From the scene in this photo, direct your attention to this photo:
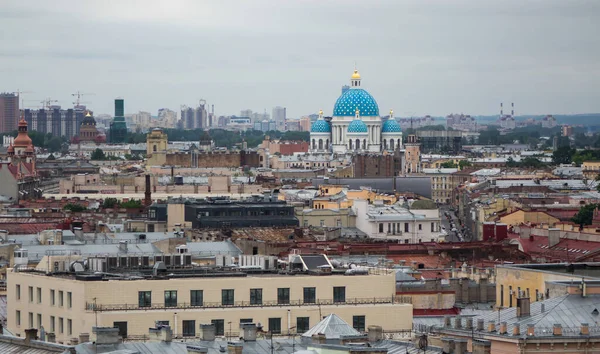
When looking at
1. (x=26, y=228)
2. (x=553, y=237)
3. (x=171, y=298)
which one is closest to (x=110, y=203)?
(x=26, y=228)

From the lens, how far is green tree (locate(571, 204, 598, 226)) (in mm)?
84750

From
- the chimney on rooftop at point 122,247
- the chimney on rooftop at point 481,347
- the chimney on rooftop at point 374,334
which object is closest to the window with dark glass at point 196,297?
the chimney on rooftop at point 374,334

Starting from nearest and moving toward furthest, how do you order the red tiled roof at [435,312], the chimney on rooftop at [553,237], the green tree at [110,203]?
the red tiled roof at [435,312], the chimney on rooftop at [553,237], the green tree at [110,203]

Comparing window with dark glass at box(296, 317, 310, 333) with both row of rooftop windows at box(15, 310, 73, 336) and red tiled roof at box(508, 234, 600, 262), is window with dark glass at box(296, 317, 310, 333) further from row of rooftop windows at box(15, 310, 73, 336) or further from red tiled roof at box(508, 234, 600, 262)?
red tiled roof at box(508, 234, 600, 262)

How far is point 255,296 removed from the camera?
3919 centimetres

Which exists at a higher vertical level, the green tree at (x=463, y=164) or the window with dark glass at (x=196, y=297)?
the window with dark glass at (x=196, y=297)

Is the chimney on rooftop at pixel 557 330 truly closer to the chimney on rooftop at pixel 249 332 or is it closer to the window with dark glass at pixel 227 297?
the chimney on rooftop at pixel 249 332

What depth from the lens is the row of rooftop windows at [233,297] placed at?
38.3 meters

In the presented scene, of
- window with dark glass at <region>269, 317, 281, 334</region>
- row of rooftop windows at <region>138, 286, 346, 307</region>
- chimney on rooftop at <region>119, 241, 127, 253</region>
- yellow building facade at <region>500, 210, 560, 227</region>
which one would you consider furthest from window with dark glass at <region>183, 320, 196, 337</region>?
yellow building facade at <region>500, 210, 560, 227</region>

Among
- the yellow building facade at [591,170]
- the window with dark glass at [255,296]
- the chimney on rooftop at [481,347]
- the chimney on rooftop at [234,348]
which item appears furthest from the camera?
the yellow building facade at [591,170]

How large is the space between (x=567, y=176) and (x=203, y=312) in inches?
4642

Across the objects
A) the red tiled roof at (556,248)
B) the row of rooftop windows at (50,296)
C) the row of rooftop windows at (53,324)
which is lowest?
the red tiled roof at (556,248)

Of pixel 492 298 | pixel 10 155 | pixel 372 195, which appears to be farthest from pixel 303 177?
pixel 492 298

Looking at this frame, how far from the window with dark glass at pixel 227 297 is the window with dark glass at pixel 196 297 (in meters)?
0.38
